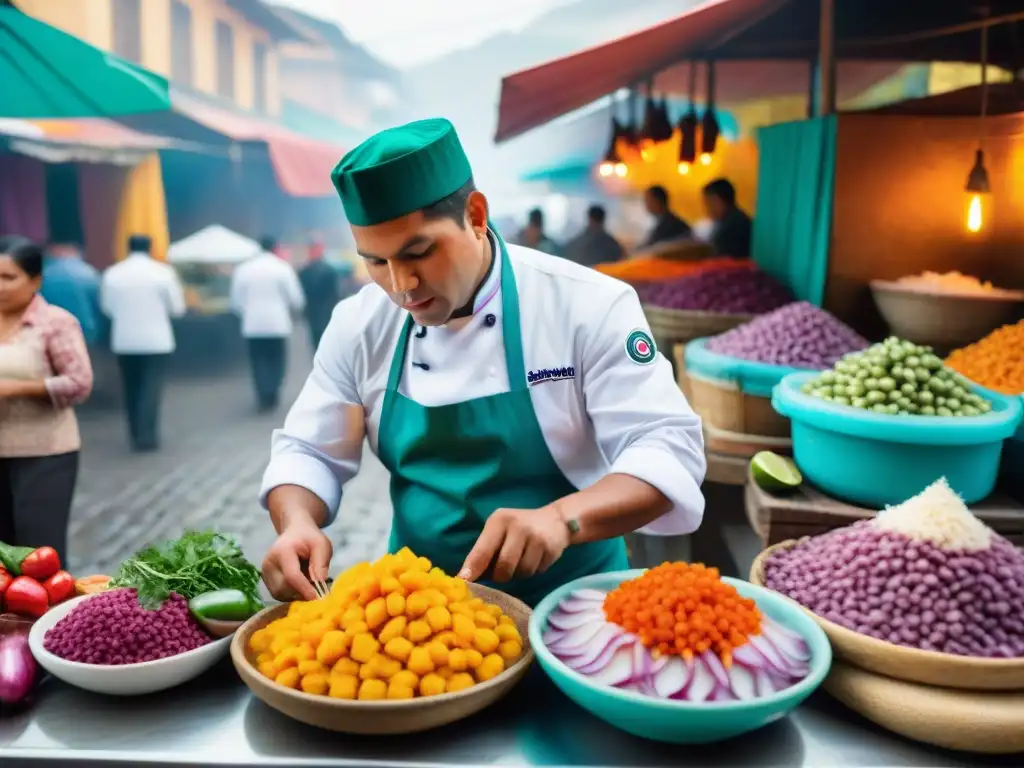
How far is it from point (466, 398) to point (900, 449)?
1035 millimetres

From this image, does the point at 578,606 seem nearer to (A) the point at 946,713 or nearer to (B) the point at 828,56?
(A) the point at 946,713

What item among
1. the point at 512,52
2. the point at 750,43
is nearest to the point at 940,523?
the point at 750,43

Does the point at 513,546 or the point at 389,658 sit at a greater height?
the point at 513,546

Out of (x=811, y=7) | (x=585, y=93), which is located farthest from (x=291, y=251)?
(x=811, y=7)

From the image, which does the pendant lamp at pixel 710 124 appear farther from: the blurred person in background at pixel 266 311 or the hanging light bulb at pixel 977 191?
the blurred person in background at pixel 266 311

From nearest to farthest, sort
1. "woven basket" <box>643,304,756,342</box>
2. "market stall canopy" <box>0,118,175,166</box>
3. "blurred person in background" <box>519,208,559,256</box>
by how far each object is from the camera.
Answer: "woven basket" <box>643,304,756,342</box> < "market stall canopy" <box>0,118,175,166</box> < "blurred person in background" <box>519,208,559,256</box>

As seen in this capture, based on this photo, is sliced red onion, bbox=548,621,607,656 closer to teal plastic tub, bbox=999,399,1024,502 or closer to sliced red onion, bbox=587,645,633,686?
sliced red onion, bbox=587,645,633,686

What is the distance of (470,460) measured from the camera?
1.77 metres

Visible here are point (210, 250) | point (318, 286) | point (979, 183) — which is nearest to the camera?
point (979, 183)

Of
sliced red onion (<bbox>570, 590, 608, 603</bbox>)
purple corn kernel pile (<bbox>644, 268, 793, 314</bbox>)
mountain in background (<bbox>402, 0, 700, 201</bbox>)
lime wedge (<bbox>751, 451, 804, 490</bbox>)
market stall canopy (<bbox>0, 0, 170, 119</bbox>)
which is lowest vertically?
sliced red onion (<bbox>570, 590, 608, 603</bbox>)

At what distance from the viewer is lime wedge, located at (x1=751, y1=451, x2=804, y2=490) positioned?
7.24 ft

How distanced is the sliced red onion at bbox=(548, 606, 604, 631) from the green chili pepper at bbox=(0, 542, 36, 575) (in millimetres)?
1025

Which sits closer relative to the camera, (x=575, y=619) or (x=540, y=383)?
(x=575, y=619)

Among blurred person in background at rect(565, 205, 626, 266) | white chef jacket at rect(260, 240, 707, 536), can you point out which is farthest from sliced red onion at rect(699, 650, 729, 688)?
blurred person in background at rect(565, 205, 626, 266)
